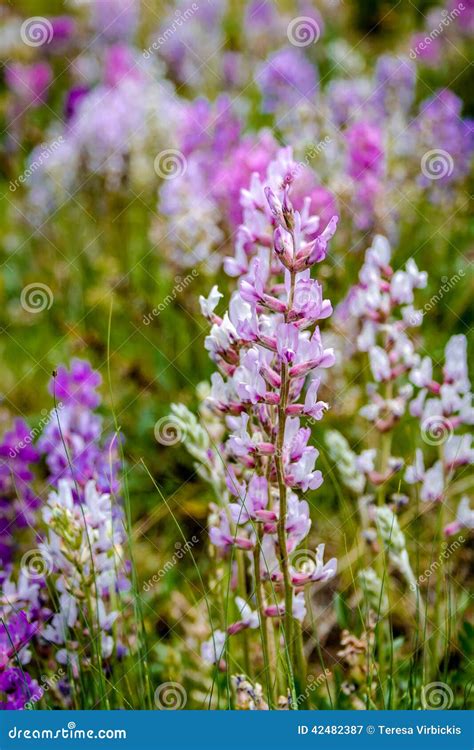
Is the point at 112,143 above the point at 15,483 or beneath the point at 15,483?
above

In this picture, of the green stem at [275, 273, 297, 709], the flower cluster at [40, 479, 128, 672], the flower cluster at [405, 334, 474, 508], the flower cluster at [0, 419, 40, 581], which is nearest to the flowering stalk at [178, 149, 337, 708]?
the green stem at [275, 273, 297, 709]

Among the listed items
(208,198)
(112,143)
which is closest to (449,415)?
(208,198)

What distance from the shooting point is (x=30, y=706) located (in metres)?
1.59

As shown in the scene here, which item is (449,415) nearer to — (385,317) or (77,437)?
(385,317)

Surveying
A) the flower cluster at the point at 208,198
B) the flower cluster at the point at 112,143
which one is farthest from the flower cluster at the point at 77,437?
the flower cluster at the point at 112,143

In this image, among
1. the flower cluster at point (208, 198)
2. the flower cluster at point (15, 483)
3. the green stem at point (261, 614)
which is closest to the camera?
the green stem at point (261, 614)

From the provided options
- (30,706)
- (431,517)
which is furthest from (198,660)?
(431,517)

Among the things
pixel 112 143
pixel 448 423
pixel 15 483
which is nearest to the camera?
pixel 448 423

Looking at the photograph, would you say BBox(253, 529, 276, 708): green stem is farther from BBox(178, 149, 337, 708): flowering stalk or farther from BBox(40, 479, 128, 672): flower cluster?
BBox(40, 479, 128, 672): flower cluster

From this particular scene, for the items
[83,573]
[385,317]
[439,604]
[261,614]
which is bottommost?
[83,573]

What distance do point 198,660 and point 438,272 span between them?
163 centimetres

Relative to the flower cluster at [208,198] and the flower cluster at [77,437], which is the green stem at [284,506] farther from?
the flower cluster at [208,198]

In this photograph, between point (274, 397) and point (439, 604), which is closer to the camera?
point (274, 397)

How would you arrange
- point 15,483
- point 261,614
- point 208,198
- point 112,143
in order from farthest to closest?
point 112,143
point 208,198
point 15,483
point 261,614
